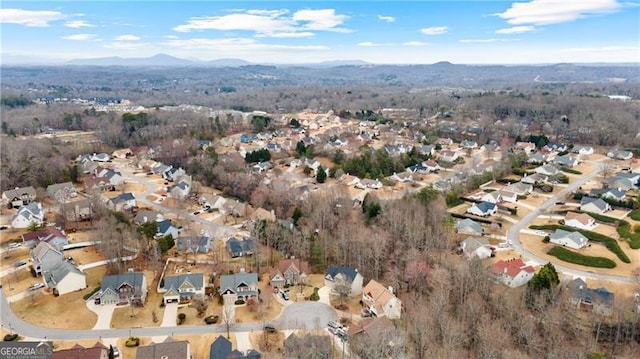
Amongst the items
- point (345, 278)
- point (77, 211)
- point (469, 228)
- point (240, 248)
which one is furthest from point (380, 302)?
point (77, 211)

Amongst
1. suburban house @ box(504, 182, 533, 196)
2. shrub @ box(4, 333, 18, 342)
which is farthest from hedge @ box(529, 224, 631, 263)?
shrub @ box(4, 333, 18, 342)

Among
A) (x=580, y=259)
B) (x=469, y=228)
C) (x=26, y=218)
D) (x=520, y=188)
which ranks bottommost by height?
(x=580, y=259)

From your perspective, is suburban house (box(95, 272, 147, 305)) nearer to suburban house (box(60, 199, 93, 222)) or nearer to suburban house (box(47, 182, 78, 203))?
suburban house (box(60, 199, 93, 222))

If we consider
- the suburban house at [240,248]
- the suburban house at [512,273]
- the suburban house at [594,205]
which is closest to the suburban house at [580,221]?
the suburban house at [594,205]

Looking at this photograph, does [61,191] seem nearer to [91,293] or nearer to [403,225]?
[91,293]

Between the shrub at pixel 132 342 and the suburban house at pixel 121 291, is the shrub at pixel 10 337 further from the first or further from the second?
the shrub at pixel 132 342
